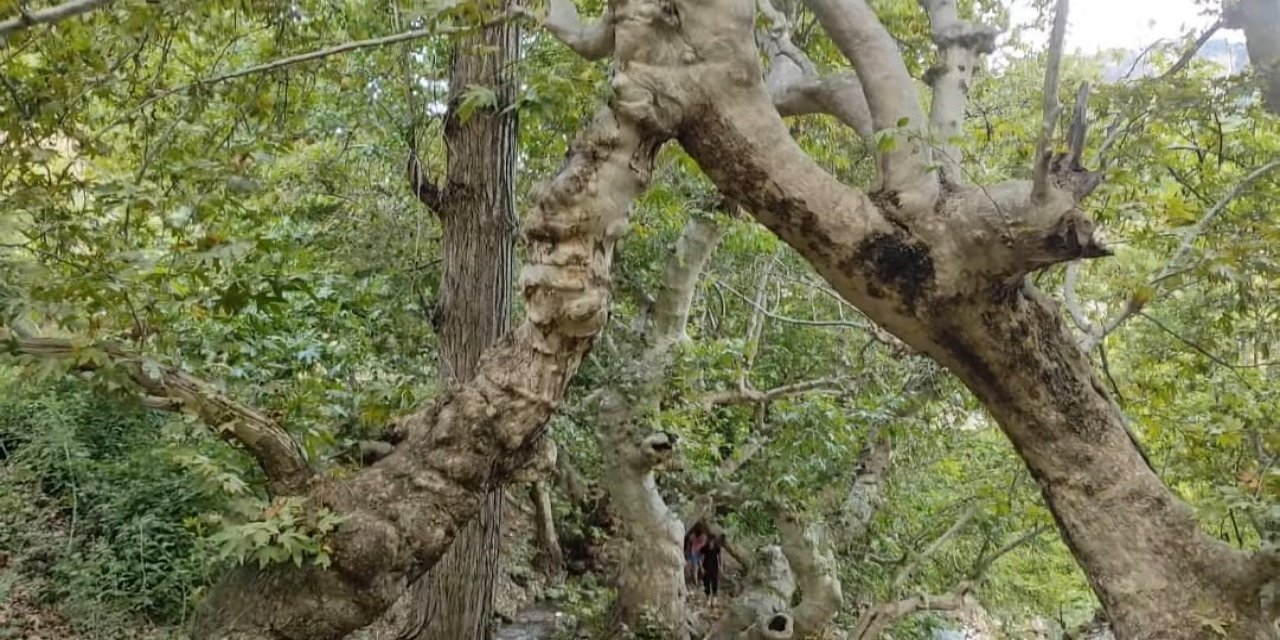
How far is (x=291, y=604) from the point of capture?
274 cm

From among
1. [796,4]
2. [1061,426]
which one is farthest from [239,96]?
[1061,426]

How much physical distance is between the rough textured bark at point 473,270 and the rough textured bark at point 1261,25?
3.48 m

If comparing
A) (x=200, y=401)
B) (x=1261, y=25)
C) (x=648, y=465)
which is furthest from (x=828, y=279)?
(x=648, y=465)

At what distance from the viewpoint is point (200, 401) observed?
9.17 feet

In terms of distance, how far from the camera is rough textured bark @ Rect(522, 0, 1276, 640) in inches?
120

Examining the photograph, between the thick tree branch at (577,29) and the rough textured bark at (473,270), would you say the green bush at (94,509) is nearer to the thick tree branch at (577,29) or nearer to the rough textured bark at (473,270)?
the rough textured bark at (473,270)

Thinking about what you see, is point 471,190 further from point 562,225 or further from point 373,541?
point 373,541

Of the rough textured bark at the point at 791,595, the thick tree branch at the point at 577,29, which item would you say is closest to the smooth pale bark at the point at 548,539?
the rough textured bark at the point at 791,595

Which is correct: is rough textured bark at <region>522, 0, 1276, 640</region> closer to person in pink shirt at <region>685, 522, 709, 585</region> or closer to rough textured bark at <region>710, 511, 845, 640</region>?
rough textured bark at <region>710, 511, 845, 640</region>

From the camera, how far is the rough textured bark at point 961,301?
304 cm

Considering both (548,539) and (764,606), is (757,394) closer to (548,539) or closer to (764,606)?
(764,606)

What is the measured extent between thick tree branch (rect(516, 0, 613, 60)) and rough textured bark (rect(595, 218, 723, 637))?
2929 mm

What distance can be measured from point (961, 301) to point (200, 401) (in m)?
2.43

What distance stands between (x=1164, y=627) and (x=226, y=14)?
4.90m
